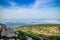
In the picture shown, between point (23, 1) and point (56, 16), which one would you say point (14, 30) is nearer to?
point (23, 1)

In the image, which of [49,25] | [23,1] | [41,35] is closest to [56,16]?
[49,25]

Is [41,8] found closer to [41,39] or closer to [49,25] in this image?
[49,25]

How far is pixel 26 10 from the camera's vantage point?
441 cm

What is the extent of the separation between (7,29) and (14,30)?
17cm

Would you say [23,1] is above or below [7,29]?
above

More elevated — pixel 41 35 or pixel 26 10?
pixel 26 10

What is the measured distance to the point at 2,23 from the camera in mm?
4430

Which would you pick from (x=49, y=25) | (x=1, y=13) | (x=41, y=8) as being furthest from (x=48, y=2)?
(x=1, y=13)

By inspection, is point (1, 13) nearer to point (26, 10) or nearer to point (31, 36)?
point (26, 10)

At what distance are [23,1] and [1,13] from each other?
23.7 inches

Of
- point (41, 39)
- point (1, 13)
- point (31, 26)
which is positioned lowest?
point (41, 39)

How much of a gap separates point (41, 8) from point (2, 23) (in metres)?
1.00

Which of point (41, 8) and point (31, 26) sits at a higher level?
point (41, 8)

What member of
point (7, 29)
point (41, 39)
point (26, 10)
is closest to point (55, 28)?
point (41, 39)
